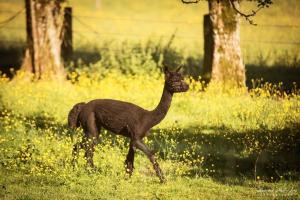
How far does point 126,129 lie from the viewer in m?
11.7

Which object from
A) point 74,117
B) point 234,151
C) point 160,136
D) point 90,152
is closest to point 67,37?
point 160,136

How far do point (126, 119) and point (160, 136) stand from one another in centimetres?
310

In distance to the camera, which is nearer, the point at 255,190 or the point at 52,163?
the point at 255,190

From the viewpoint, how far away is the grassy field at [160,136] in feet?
36.9

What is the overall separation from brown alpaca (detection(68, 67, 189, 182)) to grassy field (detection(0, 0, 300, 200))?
33 centimetres

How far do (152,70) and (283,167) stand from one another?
8125 mm

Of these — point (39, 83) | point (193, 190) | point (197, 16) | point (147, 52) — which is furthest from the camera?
point (197, 16)

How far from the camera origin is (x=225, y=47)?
64.6 ft

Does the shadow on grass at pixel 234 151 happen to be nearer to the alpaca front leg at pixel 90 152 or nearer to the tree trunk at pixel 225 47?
the alpaca front leg at pixel 90 152

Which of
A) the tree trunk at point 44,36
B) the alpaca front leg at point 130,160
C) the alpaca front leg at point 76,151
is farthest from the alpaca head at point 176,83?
the tree trunk at point 44,36

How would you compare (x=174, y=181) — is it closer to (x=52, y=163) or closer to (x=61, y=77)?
(x=52, y=163)

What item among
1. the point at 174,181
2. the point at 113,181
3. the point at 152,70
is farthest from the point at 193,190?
the point at 152,70

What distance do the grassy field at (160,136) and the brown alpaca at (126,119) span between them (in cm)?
33

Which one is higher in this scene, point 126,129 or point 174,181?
point 126,129
